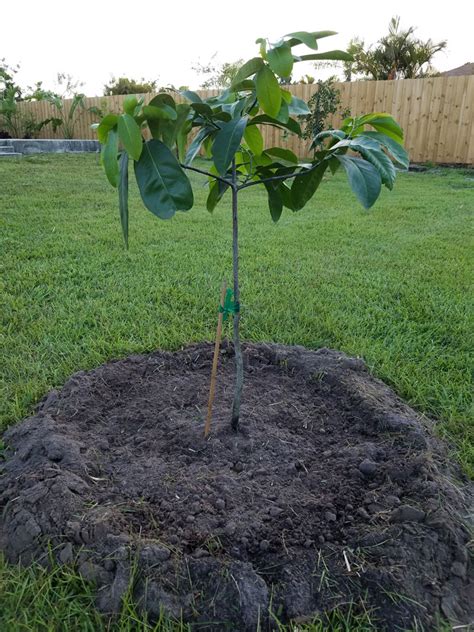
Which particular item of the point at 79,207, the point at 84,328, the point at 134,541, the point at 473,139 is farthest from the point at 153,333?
the point at 473,139

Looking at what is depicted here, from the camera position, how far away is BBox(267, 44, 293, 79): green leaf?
1271mm

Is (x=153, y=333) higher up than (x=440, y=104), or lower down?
lower down

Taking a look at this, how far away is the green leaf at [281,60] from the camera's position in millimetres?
1271

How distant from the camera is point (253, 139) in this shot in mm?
1772

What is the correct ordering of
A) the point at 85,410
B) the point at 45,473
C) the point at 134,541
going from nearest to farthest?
the point at 134,541, the point at 45,473, the point at 85,410

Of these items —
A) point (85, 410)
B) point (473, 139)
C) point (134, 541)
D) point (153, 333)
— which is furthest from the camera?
point (473, 139)

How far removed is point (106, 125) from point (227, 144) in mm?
336

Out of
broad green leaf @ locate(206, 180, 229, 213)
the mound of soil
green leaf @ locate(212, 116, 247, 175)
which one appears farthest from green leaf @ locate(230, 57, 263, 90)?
the mound of soil

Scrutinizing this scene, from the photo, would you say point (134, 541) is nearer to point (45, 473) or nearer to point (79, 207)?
point (45, 473)

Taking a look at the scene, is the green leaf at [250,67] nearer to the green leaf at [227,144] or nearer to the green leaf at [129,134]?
the green leaf at [227,144]

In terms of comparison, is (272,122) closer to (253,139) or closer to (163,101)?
(253,139)

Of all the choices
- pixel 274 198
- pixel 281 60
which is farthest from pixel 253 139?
pixel 281 60

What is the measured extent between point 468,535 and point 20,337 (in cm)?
247

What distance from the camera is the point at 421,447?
72.7 inches
